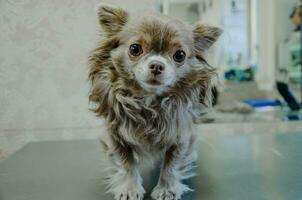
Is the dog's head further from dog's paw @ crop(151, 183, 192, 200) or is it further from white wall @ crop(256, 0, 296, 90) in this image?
white wall @ crop(256, 0, 296, 90)

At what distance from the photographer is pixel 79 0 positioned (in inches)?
58.6

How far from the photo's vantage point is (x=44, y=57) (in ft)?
4.94

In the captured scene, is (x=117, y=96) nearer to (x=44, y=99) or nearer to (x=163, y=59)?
(x=163, y=59)

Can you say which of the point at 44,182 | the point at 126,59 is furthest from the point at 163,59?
the point at 44,182

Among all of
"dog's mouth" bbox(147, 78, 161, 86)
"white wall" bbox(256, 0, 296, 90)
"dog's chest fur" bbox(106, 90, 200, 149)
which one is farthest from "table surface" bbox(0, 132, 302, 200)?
"white wall" bbox(256, 0, 296, 90)

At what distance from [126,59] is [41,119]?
889mm

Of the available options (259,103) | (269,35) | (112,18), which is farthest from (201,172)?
(269,35)

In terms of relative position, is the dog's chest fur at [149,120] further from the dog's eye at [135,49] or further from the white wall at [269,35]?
the white wall at [269,35]

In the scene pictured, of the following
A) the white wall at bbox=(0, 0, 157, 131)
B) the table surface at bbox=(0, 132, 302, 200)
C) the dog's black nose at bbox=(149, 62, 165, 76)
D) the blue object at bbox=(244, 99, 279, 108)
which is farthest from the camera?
the blue object at bbox=(244, 99, 279, 108)

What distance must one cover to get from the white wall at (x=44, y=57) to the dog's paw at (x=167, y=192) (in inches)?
31.4

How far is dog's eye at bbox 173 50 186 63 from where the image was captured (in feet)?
2.45

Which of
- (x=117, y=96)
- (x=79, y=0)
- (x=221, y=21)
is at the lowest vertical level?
(x=117, y=96)

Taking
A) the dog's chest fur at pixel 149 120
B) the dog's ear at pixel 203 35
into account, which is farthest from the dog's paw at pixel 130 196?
the dog's ear at pixel 203 35

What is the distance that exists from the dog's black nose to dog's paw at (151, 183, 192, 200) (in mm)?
262
